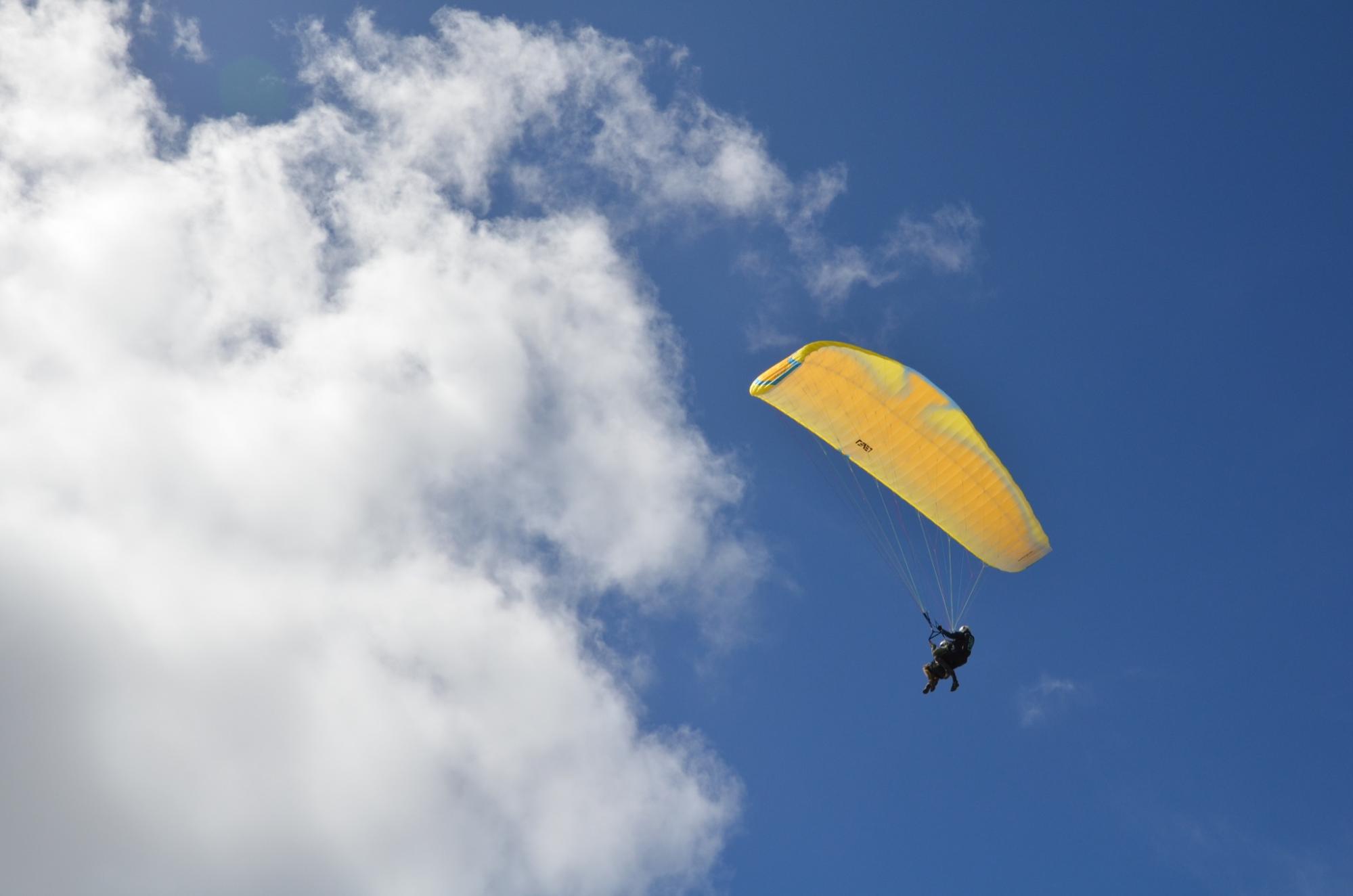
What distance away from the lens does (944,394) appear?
3397 centimetres

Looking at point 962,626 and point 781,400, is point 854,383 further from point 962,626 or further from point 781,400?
point 962,626

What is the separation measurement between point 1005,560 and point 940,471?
3277 millimetres

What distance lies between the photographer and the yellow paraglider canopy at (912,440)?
3356 centimetres

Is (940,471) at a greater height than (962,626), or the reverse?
(940,471)

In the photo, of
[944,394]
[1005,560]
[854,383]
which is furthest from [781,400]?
[1005,560]

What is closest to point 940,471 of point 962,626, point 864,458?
point 864,458

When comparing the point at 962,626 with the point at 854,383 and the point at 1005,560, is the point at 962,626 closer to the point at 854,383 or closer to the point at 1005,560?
the point at 1005,560

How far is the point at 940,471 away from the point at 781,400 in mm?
4962

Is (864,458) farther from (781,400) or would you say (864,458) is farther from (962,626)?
(962,626)

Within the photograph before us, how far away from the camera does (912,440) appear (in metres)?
34.6

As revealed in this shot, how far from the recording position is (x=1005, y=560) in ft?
117

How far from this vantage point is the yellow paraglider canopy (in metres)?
33.6

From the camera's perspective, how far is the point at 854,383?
3406 centimetres

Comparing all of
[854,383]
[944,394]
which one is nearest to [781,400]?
[854,383]
